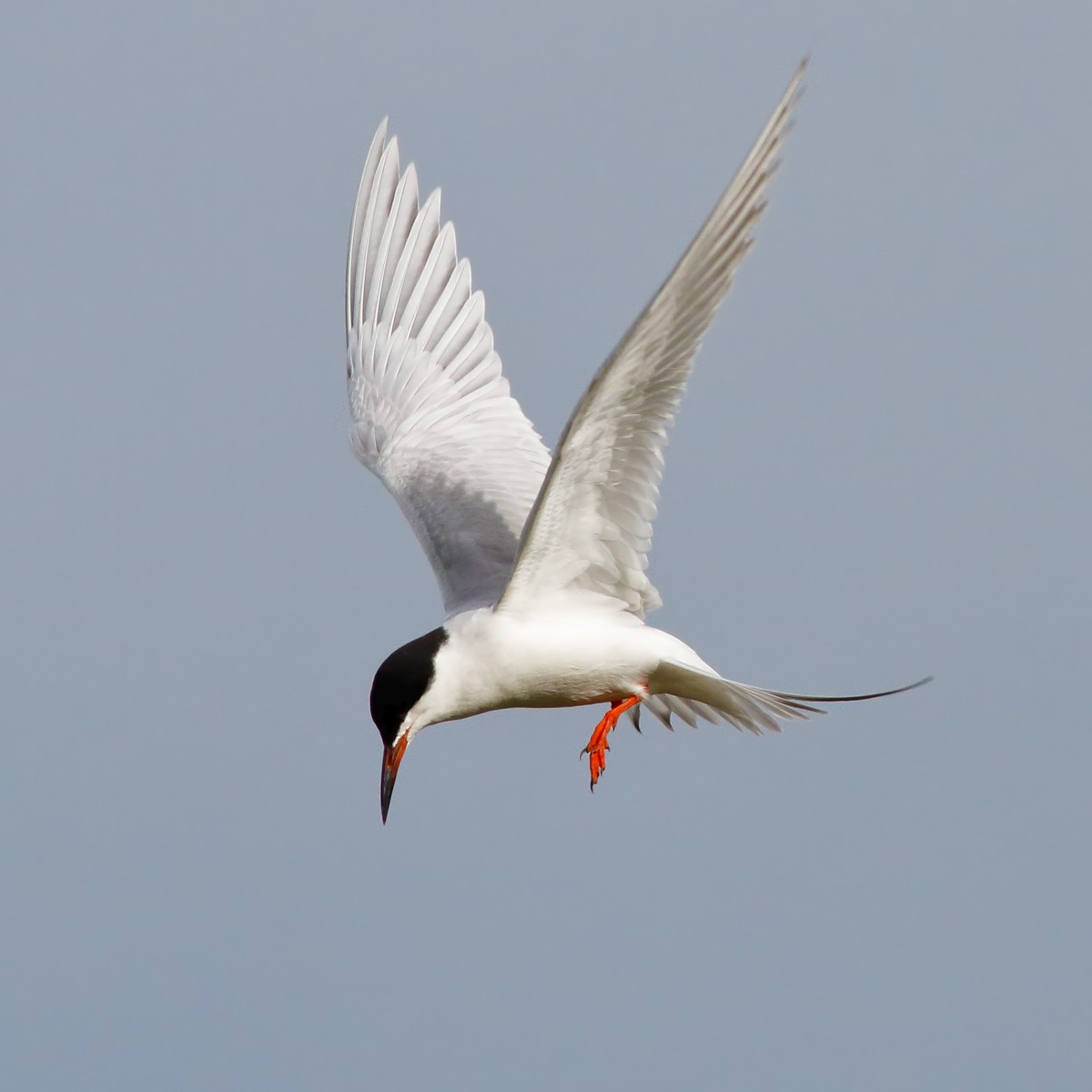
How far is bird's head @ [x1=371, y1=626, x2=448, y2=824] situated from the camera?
7273 millimetres

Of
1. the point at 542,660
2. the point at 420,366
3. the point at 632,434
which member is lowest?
the point at 542,660

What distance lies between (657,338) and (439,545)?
7.99 ft

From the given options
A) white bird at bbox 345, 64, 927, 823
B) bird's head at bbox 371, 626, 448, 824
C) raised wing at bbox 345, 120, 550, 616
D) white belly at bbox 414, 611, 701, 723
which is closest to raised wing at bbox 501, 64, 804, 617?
white bird at bbox 345, 64, 927, 823

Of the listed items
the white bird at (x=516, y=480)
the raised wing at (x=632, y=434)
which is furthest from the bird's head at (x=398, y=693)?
the raised wing at (x=632, y=434)

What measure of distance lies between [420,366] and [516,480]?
1205mm

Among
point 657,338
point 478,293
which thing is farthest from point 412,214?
point 657,338

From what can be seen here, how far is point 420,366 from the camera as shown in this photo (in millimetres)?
10359

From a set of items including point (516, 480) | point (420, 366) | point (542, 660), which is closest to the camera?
point (542, 660)

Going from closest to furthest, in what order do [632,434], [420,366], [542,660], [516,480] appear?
[632,434]
[542,660]
[516,480]
[420,366]

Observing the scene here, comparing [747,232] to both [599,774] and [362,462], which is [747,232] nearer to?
[599,774]

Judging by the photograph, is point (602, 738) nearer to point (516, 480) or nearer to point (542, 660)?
point (542, 660)

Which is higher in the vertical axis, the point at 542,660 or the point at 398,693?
the point at 542,660

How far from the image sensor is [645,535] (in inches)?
303

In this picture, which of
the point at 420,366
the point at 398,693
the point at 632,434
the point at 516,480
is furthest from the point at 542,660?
the point at 420,366
